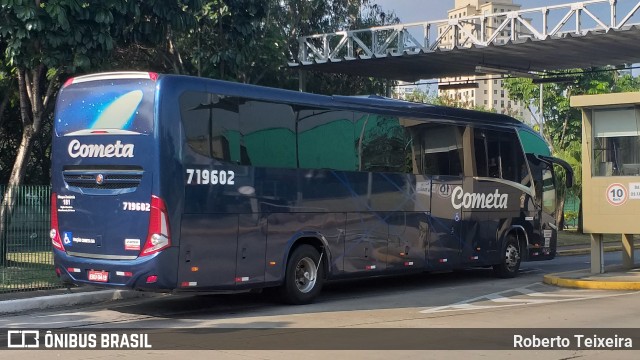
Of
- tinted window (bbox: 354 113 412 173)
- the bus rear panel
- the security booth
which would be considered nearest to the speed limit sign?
the security booth

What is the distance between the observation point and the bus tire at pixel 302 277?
46.0 ft

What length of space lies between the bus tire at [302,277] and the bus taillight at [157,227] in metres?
2.75

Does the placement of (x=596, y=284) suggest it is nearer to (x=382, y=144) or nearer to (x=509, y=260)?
(x=509, y=260)

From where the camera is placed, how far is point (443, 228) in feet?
57.5

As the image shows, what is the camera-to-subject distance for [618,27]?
23.6 m

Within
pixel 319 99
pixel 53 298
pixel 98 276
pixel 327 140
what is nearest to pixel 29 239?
pixel 53 298

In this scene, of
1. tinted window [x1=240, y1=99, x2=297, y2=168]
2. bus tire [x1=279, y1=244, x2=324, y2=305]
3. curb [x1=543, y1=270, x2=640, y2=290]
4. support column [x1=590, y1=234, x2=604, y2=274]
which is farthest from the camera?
support column [x1=590, y1=234, x2=604, y2=274]

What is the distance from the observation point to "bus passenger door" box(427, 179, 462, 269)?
17219 millimetres

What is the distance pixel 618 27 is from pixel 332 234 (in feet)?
44.0

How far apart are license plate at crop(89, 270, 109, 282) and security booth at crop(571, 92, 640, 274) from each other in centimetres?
1138

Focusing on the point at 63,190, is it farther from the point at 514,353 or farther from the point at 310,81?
the point at 310,81

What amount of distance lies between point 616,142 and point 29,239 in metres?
Answer: 12.9

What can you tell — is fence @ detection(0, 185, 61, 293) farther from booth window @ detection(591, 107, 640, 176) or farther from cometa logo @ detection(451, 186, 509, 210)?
booth window @ detection(591, 107, 640, 176)

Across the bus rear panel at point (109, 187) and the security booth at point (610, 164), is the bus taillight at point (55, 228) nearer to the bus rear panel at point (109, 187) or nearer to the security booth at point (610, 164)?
the bus rear panel at point (109, 187)
